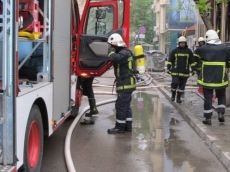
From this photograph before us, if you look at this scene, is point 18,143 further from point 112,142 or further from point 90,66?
point 90,66

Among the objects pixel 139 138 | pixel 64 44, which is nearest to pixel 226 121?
pixel 139 138

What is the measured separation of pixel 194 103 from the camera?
1055cm

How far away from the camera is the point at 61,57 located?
5.86m

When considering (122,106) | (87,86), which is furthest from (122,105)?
(87,86)

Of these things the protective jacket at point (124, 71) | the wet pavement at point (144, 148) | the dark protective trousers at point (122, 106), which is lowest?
the wet pavement at point (144, 148)

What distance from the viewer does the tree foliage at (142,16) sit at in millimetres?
52781

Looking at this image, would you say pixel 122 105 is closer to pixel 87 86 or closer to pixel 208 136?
pixel 87 86

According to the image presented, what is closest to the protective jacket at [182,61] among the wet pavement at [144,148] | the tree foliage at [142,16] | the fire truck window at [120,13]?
the wet pavement at [144,148]

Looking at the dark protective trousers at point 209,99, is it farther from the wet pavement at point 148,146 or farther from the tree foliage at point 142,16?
the tree foliage at point 142,16

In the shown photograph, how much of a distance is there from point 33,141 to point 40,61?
57.5 inches

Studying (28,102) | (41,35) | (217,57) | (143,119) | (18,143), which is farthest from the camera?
(143,119)

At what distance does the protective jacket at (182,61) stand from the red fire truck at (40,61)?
3001 millimetres

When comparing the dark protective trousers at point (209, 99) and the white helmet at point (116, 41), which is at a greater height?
the white helmet at point (116, 41)

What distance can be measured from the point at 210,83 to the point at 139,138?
5.39 ft
